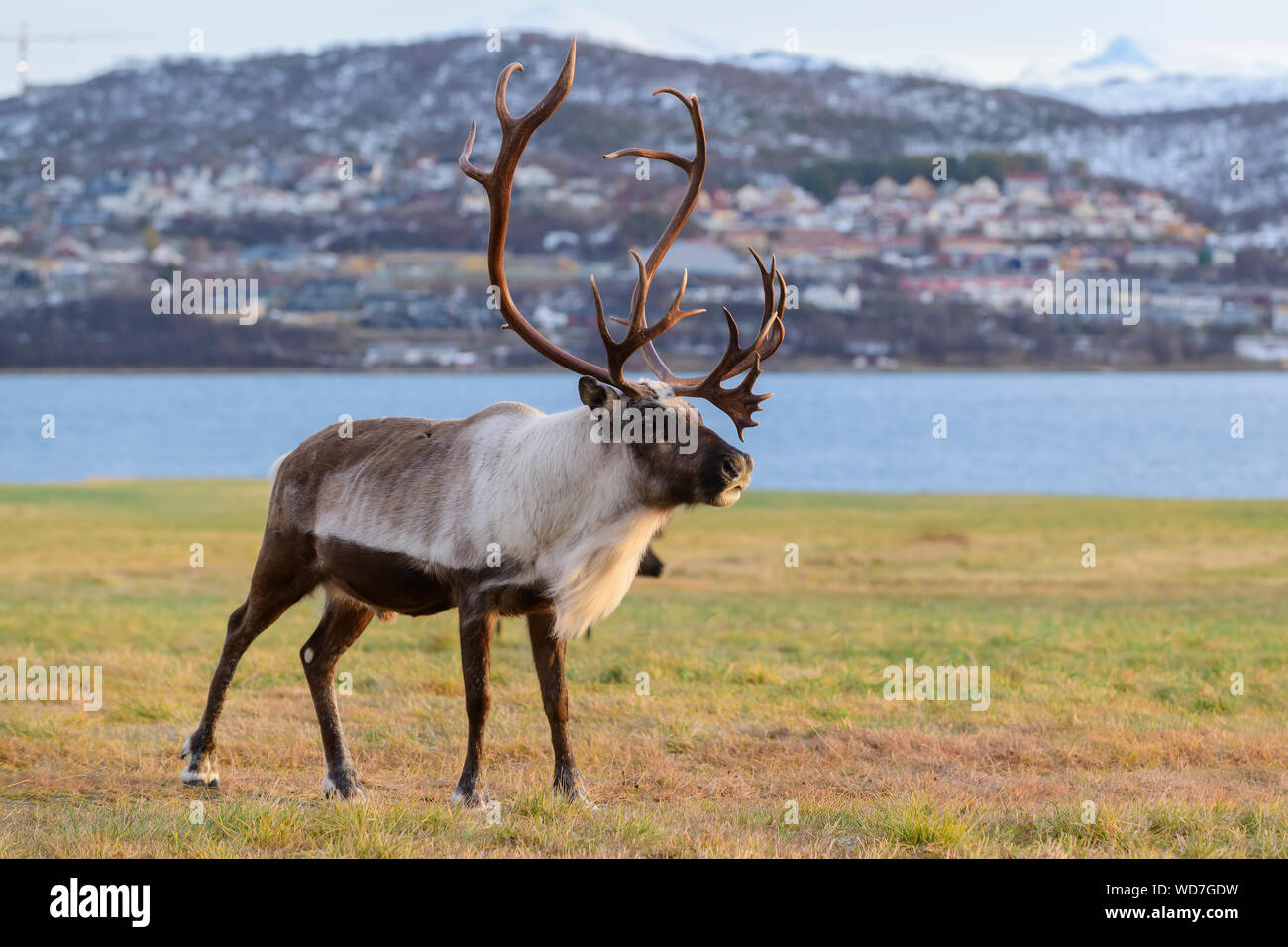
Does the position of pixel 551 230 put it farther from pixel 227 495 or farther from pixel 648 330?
pixel 648 330

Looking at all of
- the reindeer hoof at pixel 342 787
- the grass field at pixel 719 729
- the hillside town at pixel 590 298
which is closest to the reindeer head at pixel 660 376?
the grass field at pixel 719 729

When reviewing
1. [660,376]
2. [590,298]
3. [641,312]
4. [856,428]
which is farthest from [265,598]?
[590,298]

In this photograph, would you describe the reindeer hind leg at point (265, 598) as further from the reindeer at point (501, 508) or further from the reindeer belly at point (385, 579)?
the reindeer belly at point (385, 579)

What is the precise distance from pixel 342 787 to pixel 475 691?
1.09 meters

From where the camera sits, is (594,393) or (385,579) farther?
(385,579)

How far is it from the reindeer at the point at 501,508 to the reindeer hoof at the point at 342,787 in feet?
0.04

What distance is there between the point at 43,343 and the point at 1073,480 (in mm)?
129293

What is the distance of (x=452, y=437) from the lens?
9164mm

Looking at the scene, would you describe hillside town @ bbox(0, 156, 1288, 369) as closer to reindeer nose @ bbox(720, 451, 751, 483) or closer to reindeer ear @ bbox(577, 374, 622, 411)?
reindeer ear @ bbox(577, 374, 622, 411)

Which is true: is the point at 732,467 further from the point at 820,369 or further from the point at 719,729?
the point at 820,369

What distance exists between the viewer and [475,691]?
867cm

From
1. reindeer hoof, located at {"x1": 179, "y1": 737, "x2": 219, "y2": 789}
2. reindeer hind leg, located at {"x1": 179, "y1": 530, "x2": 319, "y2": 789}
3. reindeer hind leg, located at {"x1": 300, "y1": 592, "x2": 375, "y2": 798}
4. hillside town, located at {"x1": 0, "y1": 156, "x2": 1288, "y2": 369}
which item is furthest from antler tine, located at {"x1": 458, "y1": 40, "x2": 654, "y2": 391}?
hillside town, located at {"x1": 0, "y1": 156, "x2": 1288, "y2": 369}

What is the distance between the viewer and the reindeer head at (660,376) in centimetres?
823
